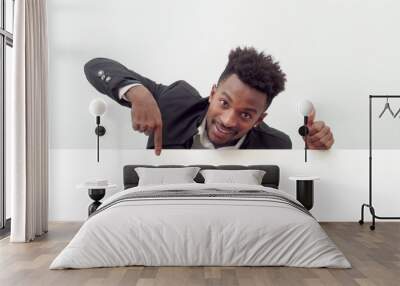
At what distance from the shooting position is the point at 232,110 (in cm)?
733

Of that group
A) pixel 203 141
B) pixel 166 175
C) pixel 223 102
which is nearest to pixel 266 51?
pixel 223 102

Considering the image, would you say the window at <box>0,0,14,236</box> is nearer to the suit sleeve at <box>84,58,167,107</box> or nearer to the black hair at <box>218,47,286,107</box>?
the suit sleeve at <box>84,58,167,107</box>

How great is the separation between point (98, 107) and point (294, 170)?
267 centimetres

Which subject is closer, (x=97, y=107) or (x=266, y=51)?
(x=97, y=107)

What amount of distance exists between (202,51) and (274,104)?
1176mm

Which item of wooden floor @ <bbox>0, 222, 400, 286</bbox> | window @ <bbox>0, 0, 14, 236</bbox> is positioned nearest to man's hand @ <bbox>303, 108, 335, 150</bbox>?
wooden floor @ <bbox>0, 222, 400, 286</bbox>

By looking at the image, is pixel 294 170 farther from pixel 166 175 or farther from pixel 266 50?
A: pixel 166 175

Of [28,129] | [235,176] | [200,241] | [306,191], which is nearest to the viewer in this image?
[200,241]

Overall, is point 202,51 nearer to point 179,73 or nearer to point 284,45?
point 179,73

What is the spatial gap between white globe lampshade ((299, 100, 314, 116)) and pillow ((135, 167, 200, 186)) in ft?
5.14

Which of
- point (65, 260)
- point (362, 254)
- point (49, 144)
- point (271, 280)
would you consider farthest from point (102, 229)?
point (49, 144)

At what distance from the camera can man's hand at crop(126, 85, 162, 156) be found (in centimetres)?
747

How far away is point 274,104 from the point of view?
7.42 m

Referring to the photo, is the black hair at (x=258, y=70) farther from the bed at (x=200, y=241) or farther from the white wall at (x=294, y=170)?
the bed at (x=200, y=241)
